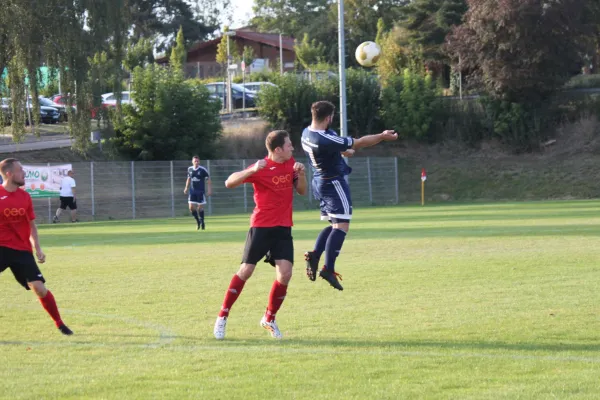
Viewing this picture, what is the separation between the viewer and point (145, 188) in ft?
133

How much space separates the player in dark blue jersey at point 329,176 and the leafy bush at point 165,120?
35606 millimetres

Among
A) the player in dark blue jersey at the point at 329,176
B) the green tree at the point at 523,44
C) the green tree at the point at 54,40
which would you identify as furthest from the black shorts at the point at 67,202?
the green tree at the point at 523,44

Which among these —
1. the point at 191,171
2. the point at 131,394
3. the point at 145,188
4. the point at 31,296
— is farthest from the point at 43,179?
the point at 131,394

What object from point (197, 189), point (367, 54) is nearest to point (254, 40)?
point (367, 54)

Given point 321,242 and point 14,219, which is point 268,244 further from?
point 14,219

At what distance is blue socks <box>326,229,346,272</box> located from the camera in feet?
33.6

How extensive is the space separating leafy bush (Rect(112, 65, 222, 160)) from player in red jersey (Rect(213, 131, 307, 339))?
3747 centimetres

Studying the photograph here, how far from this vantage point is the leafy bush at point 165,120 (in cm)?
4578

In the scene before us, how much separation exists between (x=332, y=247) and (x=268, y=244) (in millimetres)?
1888

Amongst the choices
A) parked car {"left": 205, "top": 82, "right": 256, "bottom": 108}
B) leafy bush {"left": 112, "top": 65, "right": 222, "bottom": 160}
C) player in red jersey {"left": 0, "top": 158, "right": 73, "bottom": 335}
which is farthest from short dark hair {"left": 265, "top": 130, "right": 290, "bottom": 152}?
parked car {"left": 205, "top": 82, "right": 256, "bottom": 108}

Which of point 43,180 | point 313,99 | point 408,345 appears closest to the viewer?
point 408,345

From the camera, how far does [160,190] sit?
135 feet

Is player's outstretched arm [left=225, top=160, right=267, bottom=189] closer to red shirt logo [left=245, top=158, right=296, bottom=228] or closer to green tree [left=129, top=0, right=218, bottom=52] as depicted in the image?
red shirt logo [left=245, top=158, right=296, bottom=228]

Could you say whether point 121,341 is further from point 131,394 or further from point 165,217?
point 165,217
